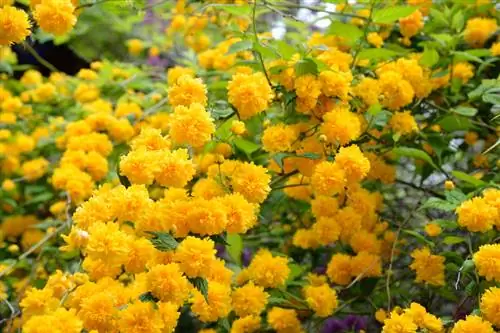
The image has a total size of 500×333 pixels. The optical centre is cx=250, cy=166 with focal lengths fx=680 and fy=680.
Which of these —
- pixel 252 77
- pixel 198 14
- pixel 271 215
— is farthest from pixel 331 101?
pixel 198 14

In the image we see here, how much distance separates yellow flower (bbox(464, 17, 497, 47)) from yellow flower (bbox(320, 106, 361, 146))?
567mm

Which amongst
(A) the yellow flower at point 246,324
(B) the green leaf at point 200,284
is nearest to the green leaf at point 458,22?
(A) the yellow flower at point 246,324

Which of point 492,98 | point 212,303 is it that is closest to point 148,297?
point 212,303

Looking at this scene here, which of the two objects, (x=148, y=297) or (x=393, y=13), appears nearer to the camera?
(x=148, y=297)

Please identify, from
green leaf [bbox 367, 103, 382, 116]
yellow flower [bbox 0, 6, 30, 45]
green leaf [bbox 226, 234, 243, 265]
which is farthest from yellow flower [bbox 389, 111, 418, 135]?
yellow flower [bbox 0, 6, 30, 45]

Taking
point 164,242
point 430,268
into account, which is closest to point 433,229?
point 430,268

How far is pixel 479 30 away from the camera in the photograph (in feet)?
5.60

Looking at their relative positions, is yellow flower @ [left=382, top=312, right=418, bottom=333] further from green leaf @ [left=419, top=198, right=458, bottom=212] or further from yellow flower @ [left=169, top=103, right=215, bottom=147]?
yellow flower @ [left=169, top=103, right=215, bottom=147]

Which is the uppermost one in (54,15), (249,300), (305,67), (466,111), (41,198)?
(54,15)

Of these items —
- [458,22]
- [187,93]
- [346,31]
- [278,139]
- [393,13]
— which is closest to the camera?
[187,93]

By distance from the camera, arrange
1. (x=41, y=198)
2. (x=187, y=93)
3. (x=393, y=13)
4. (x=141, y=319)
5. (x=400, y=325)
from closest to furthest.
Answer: (x=141, y=319), (x=400, y=325), (x=187, y=93), (x=393, y=13), (x=41, y=198)

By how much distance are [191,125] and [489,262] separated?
0.54m

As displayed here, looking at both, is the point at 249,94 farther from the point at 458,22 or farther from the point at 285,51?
the point at 458,22

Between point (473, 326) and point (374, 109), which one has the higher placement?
point (374, 109)
